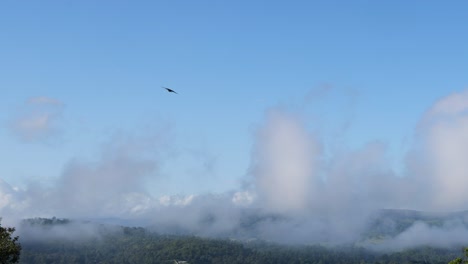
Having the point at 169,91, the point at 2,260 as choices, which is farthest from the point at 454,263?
the point at 2,260

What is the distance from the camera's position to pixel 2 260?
66.4 metres

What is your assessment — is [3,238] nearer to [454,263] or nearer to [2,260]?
[2,260]

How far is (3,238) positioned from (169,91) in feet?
114

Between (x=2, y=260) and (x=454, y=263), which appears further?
(x=454, y=263)

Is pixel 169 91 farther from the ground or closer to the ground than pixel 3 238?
farther from the ground

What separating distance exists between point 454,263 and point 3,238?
252 ft

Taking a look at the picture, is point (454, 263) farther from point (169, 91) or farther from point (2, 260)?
point (2, 260)

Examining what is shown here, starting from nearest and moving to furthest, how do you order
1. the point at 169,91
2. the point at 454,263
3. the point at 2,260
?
the point at 169,91, the point at 2,260, the point at 454,263

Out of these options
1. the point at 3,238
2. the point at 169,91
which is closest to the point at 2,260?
the point at 3,238

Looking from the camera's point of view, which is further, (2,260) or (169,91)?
(2,260)

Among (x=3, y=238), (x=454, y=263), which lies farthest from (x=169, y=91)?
(x=454, y=263)

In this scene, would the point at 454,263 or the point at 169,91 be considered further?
the point at 454,263

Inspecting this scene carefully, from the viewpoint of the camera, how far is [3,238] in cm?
6719

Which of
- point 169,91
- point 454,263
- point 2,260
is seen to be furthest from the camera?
point 454,263
